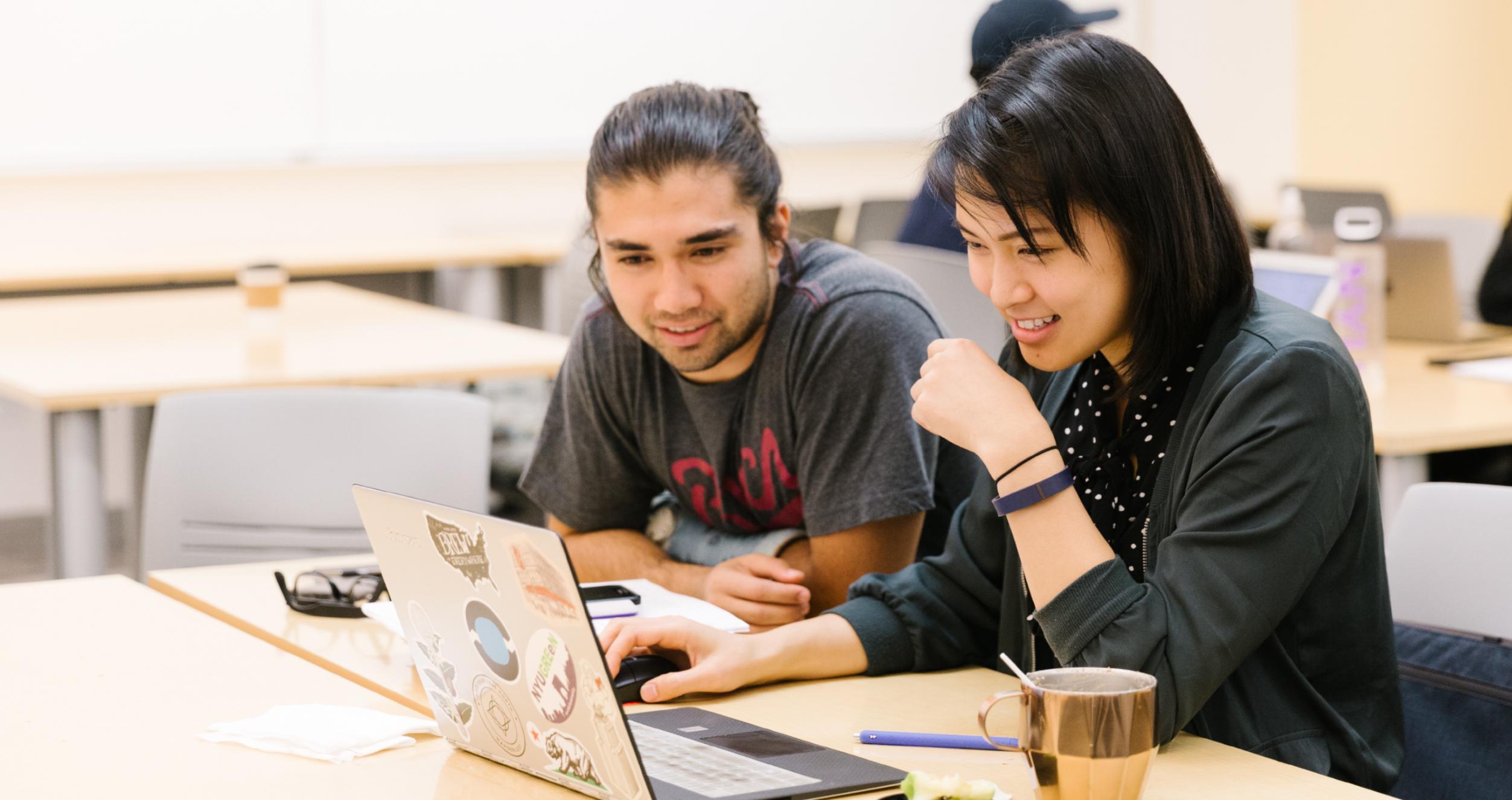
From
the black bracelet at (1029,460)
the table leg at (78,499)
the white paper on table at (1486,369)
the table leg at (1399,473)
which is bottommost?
the table leg at (78,499)

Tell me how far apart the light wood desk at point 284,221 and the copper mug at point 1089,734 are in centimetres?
342

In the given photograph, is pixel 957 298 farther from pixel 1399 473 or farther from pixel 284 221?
pixel 284 221

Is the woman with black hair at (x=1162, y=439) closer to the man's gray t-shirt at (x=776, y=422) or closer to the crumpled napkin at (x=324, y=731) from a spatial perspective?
the crumpled napkin at (x=324, y=731)

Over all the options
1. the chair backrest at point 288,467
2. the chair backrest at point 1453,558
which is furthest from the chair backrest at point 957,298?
the chair backrest at point 1453,558

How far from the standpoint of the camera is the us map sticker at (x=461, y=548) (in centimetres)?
106

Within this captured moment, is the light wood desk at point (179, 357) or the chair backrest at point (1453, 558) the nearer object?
the chair backrest at point (1453, 558)

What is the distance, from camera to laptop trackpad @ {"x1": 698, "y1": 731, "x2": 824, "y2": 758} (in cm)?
120

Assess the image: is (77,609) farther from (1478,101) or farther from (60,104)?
(1478,101)

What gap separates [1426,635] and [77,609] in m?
1.32

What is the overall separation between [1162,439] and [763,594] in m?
0.45

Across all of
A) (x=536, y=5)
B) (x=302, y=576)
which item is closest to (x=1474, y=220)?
(x=536, y=5)

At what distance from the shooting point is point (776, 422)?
1834mm

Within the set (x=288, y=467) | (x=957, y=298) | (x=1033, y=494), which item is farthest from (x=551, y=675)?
(x=957, y=298)

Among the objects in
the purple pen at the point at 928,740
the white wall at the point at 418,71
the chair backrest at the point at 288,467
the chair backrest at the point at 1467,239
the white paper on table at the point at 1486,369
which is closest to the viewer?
the purple pen at the point at 928,740
